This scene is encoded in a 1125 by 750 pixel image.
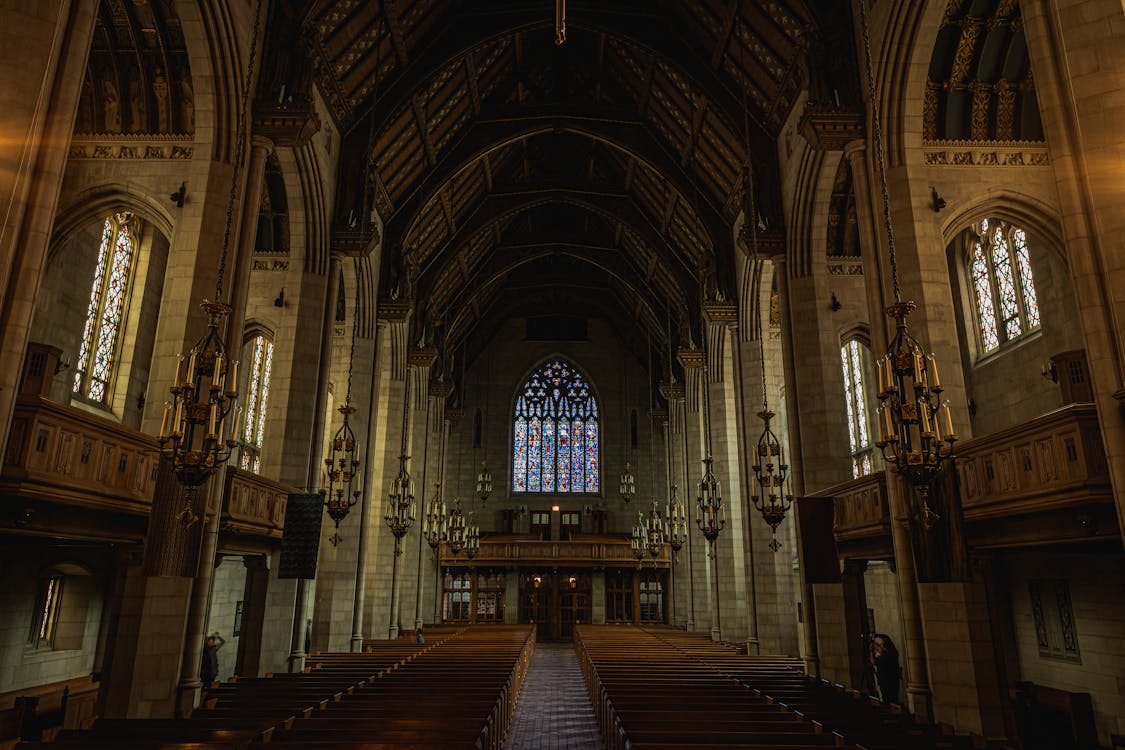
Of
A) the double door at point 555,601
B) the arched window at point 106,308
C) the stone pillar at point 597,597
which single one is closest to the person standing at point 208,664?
the arched window at point 106,308

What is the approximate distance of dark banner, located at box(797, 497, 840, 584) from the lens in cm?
1198

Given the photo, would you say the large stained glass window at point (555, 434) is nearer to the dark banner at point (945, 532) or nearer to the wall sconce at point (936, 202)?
the wall sconce at point (936, 202)

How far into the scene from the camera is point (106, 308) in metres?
15.0

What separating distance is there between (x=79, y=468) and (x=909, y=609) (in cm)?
A: 977

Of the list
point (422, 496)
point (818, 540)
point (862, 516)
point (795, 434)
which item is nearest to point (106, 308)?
point (422, 496)

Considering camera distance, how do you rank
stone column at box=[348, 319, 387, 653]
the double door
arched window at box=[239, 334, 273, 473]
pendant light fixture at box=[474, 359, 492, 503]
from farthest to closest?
pendant light fixture at box=[474, 359, 492, 503], the double door, arched window at box=[239, 334, 273, 473], stone column at box=[348, 319, 387, 653]

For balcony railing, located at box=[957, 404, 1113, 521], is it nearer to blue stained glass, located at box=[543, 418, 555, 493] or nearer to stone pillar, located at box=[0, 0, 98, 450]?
stone pillar, located at box=[0, 0, 98, 450]

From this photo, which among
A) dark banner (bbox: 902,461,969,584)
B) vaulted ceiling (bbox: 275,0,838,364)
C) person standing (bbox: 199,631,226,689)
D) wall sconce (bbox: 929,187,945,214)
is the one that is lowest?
person standing (bbox: 199,631,226,689)

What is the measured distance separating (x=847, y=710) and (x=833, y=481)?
5701mm

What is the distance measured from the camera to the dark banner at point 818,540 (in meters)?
12.0

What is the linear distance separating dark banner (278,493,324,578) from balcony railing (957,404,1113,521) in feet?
33.1

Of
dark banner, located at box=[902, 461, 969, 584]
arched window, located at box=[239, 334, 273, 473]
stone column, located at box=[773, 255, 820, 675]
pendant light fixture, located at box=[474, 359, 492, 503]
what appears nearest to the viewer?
dark banner, located at box=[902, 461, 969, 584]

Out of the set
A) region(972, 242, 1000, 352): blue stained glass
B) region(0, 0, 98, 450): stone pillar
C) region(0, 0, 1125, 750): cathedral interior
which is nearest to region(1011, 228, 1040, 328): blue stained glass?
region(0, 0, 1125, 750): cathedral interior

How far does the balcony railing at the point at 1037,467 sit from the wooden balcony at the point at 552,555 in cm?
2142
